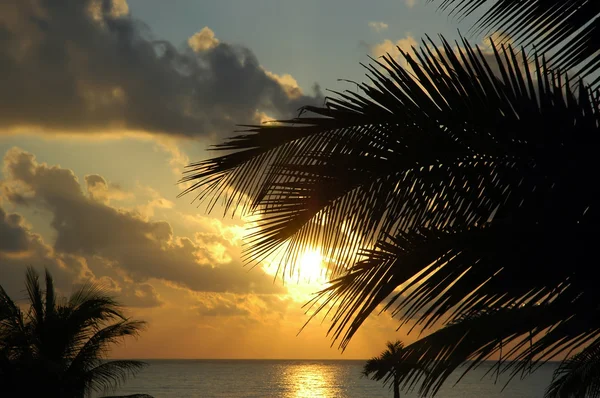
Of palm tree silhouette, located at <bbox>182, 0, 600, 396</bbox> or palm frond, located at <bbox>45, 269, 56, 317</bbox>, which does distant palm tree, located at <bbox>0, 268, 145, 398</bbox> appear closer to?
palm frond, located at <bbox>45, 269, 56, 317</bbox>

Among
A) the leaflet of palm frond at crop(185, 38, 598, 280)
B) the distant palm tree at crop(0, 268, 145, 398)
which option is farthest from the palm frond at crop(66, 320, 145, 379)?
the leaflet of palm frond at crop(185, 38, 598, 280)

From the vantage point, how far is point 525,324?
8.96 feet

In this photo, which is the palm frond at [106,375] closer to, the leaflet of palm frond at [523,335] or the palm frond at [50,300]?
the palm frond at [50,300]

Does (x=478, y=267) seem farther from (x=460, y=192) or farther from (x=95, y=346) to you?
(x=95, y=346)

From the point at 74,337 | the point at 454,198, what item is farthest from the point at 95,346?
the point at 454,198

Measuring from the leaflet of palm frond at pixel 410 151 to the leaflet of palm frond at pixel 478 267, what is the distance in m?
0.26

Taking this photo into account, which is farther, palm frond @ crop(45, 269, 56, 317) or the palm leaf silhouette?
palm frond @ crop(45, 269, 56, 317)

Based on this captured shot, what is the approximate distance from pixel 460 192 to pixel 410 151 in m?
0.31

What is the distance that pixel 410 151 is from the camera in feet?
10.4

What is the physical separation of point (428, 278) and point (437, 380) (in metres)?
0.56

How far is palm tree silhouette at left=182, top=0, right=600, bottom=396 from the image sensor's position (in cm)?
261

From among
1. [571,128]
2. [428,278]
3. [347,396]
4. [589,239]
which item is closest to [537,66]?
[571,128]

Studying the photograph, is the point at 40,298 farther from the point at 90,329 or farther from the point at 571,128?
the point at 571,128

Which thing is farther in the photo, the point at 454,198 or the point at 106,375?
the point at 106,375
